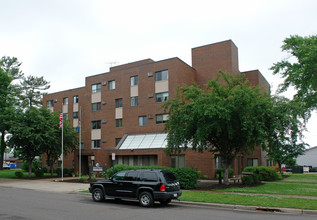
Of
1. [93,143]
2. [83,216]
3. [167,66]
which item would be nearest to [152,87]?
[167,66]

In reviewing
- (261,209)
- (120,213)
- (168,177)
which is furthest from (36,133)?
(261,209)

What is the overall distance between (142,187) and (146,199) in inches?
21.4

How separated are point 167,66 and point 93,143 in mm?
15899

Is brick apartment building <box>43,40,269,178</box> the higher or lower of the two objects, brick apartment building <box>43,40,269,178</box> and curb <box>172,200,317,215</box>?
the higher

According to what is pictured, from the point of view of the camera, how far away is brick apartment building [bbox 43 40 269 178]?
33938 millimetres

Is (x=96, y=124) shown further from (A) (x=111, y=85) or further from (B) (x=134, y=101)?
(B) (x=134, y=101)

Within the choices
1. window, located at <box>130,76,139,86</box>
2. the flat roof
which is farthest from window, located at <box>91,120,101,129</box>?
window, located at <box>130,76,139,86</box>

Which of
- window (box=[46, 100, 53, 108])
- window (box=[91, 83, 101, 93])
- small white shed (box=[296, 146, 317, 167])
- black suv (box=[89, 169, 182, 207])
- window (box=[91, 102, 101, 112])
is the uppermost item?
window (box=[91, 83, 101, 93])

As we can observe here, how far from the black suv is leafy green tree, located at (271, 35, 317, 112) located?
19.6 metres

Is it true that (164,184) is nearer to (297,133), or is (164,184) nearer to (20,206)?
(20,206)

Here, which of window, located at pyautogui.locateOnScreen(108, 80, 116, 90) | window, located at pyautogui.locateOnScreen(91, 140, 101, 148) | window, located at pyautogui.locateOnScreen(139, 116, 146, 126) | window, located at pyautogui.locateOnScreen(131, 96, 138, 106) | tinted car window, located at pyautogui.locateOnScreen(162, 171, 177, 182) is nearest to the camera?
tinted car window, located at pyautogui.locateOnScreen(162, 171, 177, 182)

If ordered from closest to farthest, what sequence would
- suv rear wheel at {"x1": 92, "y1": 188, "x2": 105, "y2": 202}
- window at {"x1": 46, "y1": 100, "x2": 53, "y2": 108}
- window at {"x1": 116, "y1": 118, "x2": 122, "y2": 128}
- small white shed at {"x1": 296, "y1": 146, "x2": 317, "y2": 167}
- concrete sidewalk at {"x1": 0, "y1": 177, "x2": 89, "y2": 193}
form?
suv rear wheel at {"x1": 92, "y1": 188, "x2": 105, "y2": 202}, concrete sidewalk at {"x1": 0, "y1": 177, "x2": 89, "y2": 193}, window at {"x1": 116, "y1": 118, "x2": 122, "y2": 128}, window at {"x1": 46, "y1": 100, "x2": 53, "y2": 108}, small white shed at {"x1": 296, "y1": 146, "x2": 317, "y2": 167}

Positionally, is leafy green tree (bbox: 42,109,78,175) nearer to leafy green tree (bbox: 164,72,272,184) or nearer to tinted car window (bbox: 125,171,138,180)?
leafy green tree (bbox: 164,72,272,184)

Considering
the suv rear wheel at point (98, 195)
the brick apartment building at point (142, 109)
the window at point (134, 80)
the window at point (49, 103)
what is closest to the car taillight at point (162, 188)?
the suv rear wheel at point (98, 195)
